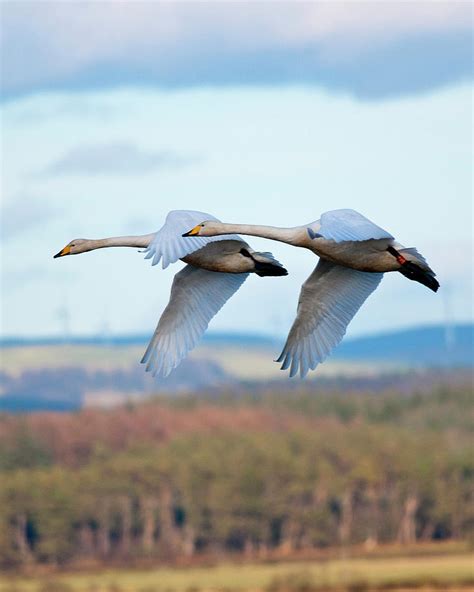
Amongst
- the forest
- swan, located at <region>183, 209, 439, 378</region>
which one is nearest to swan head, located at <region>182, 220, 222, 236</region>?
swan, located at <region>183, 209, 439, 378</region>

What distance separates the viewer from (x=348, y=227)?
65.9 ft

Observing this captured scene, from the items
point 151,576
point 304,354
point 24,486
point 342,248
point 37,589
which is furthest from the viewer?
point 24,486

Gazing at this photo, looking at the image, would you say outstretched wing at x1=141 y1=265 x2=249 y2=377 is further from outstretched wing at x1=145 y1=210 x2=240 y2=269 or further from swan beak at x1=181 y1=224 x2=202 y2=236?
swan beak at x1=181 y1=224 x2=202 y2=236

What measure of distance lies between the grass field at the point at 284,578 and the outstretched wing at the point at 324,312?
92.0 meters

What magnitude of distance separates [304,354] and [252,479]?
405 ft

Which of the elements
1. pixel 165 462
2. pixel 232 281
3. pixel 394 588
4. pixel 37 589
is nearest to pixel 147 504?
pixel 165 462

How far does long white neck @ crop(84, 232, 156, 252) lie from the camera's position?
76.7ft

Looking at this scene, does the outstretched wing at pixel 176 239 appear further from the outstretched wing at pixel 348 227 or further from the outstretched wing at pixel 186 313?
the outstretched wing at pixel 348 227

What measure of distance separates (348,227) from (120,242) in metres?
4.93

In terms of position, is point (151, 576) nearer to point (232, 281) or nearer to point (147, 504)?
point (147, 504)

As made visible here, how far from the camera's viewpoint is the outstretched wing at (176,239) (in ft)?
65.9

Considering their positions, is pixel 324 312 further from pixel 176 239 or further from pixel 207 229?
pixel 176 239

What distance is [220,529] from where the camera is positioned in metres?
147

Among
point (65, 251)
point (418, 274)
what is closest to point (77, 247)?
point (65, 251)
